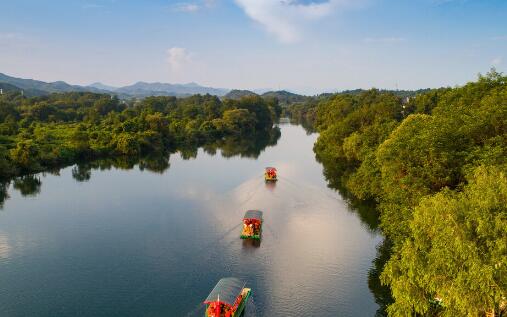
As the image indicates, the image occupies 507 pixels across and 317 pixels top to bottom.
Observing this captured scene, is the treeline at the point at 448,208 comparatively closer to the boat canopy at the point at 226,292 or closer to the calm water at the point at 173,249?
the calm water at the point at 173,249

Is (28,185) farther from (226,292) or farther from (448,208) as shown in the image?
(448,208)

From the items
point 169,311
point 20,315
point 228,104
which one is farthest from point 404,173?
point 228,104

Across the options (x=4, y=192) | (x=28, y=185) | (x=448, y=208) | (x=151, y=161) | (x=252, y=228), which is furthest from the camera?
(x=151, y=161)

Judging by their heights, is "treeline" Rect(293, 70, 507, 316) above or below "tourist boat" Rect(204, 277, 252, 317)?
above

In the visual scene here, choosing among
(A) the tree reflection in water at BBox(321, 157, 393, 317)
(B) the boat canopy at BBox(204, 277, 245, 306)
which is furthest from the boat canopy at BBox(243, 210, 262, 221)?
(B) the boat canopy at BBox(204, 277, 245, 306)

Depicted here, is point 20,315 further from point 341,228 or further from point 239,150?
point 239,150

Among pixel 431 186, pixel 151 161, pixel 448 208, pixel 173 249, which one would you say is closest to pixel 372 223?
pixel 431 186

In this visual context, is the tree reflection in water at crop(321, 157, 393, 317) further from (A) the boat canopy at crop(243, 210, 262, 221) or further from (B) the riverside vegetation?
(A) the boat canopy at crop(243, 210, 262, 221)
